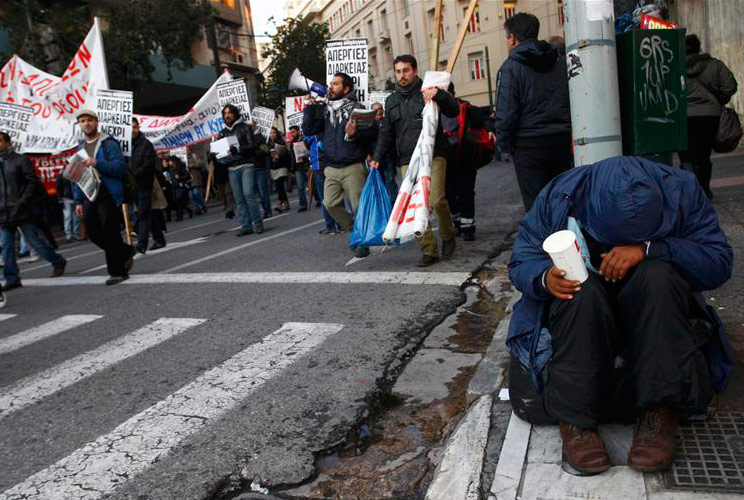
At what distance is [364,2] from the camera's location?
59.2 metres

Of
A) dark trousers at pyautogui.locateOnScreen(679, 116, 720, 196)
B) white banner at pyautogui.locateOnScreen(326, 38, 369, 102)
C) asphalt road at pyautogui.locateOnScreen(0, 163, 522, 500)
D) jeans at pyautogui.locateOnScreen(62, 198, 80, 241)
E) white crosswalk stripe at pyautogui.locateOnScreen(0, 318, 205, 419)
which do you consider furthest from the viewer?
jeans at pyautogui.locateOnScreen(62, 198, 80, 241)

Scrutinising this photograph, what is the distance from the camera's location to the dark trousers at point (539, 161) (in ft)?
16.1

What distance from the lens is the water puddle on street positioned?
8.29ft

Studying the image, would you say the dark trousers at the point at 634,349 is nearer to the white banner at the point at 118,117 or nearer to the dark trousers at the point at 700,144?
the dark trousers at the point at 700,144

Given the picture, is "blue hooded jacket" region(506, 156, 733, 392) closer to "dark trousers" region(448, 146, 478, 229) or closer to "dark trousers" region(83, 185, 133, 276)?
"dark trousers" region(448, 146, 478, 229)

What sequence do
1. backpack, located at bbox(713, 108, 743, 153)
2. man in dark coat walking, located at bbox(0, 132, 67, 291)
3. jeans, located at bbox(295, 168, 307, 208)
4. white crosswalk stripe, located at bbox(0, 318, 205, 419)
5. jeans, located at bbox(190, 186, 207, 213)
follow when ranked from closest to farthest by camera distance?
white crosswalk stripe, located at bbox(0, 318, 205, 419) → backpack, located at bbox(713, 108, 743, 153) → man in dark coat walking, located at bbox(0, 132, 67, 291) → jeans, located at bbox(295, 168, 307, 208) → jeans, located at bbox(190, 186, 207, 213)

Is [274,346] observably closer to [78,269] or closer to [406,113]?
[406,113]

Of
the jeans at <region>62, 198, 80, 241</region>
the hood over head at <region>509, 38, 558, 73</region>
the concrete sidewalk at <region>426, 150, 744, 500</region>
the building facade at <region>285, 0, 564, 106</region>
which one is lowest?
the concrete sidewalk at <region>426, 150, 744, 500</region>

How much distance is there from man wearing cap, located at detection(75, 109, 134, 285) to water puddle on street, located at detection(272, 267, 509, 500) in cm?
433

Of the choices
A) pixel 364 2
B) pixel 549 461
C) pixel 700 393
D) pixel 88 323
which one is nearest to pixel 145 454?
pixel 549 461

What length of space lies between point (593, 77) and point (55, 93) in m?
9.85

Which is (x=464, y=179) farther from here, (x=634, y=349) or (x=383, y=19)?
(x=383, y=19)

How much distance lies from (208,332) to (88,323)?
4.64ft

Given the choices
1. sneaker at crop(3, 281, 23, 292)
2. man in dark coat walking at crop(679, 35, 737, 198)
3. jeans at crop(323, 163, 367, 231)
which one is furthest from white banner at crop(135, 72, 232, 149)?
man in dark coat walking at crop(679, 35, 737, 198)
